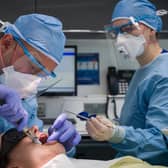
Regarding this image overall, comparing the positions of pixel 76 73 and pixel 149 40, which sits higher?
pixel 149 40

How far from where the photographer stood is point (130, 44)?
1.78m

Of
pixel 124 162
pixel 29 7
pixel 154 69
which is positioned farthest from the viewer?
pixel 29 7

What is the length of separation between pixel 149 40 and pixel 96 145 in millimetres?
1058

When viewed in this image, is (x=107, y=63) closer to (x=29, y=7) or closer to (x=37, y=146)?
(x=29, y=7)

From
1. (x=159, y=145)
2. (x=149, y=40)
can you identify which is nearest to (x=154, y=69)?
(x=149, y=40)

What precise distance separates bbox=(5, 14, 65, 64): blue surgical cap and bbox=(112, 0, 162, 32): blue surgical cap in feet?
1.65

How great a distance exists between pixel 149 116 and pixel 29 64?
586 mm

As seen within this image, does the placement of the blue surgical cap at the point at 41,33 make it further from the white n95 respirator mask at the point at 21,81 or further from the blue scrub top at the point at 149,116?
the blue scrub top at the point at 149,116

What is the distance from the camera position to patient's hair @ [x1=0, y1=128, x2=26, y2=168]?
1.21 m

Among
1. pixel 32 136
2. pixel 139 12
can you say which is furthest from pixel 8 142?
pixel 139 12

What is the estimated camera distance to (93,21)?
9.48 ft

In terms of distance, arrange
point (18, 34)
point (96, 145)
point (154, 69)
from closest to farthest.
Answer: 1. point (18, 34)
2. point (154, 69)
3. point (96, 145)

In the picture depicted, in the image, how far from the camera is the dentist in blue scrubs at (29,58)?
1.31m

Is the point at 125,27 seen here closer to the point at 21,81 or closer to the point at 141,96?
the point at 141,96
